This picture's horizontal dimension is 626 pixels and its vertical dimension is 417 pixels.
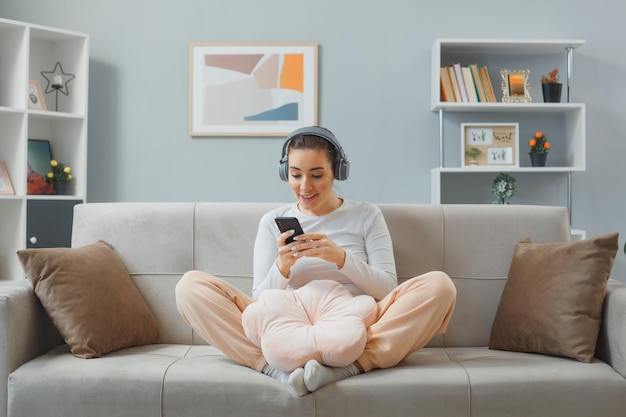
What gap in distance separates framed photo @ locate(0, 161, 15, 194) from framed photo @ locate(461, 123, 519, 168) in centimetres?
232

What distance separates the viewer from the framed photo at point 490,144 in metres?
3.81

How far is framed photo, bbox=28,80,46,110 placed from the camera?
374 cm

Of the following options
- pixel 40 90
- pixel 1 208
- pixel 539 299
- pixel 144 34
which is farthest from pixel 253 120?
pixel 539 299

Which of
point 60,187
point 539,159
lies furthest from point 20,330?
point 539,159

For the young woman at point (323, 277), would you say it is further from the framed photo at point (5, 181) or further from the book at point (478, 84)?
the framed photo at point (5, 181)

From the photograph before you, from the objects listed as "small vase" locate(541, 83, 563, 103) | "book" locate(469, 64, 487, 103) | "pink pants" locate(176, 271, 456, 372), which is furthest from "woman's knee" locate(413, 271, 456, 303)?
"small vase" locate(541, 83, 563, 103)

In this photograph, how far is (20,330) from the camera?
2.08 m

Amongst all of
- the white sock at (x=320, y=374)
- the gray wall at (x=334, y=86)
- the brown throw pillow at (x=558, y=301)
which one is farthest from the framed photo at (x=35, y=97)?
the brown throw pillow at (x=558, y=301)

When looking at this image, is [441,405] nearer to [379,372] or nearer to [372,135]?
[379,372]

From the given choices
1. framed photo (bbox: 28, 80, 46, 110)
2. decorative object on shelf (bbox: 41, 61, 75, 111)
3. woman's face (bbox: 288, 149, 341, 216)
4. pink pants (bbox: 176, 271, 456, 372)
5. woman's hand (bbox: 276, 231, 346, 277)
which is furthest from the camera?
decorative object on shelf (bbox: 41, 61, 75, 111)

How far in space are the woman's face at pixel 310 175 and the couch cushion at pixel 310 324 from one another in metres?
0.29

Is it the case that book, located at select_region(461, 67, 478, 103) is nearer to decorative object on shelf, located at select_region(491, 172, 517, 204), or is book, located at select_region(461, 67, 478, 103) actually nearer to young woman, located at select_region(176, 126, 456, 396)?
decorative object on shelf, located at select_region(491, 172, 517, 204)

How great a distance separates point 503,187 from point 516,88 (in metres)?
0.53

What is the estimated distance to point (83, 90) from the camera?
12.5 feet
